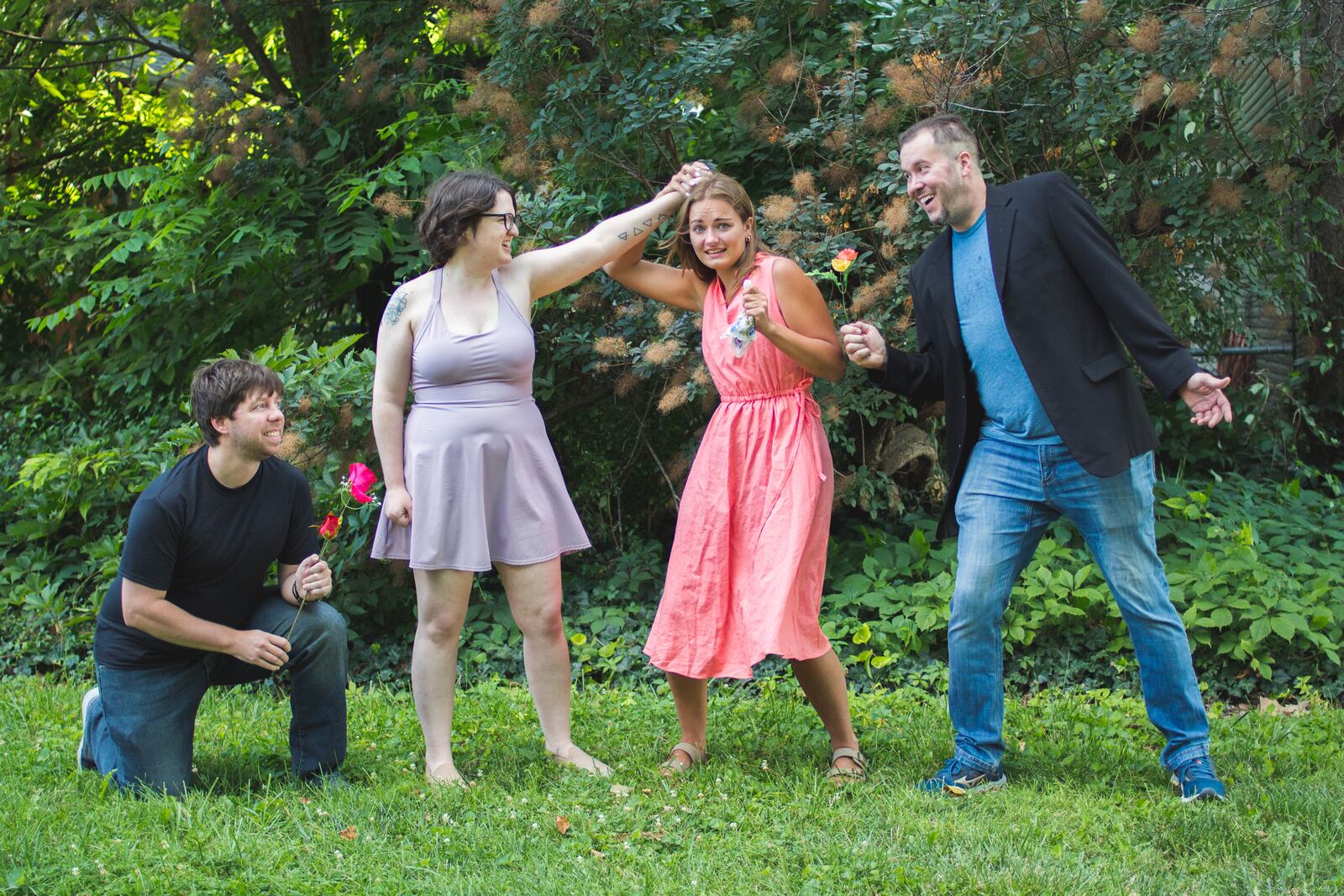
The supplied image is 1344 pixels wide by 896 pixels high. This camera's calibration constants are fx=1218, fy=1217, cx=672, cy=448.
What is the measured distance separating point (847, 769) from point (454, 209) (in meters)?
2.22

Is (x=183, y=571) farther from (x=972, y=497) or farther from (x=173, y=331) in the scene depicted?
(x=173, y=331)

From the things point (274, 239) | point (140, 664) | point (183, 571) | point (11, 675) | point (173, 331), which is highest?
point (274, 239)

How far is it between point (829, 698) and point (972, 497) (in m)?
0.82

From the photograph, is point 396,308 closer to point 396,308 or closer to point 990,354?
point 396,308

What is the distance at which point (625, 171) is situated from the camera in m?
5.67

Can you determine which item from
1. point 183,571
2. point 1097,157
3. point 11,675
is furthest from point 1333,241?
point 11,675

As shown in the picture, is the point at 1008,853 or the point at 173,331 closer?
the point at 1008,853

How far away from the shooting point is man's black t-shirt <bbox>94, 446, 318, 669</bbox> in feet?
12.4

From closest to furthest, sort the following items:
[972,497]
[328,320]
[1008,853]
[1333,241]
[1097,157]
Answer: [1008,853] < [972,497] < [1097,157] < [1333,241] < [328,320]

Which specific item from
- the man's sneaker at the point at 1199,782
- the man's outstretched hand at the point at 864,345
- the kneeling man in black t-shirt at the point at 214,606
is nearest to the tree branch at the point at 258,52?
the kneeling man in black t-shirt at the point at 214,606

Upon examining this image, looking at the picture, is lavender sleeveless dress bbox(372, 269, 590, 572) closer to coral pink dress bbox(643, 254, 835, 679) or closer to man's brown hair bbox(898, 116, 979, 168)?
coral pink dress bbox(643, 254, 835, 679)

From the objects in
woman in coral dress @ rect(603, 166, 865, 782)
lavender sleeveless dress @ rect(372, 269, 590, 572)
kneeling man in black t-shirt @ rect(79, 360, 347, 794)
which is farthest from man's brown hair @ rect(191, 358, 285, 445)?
woman in coral dress @ rect(603, 166, 865, 782)

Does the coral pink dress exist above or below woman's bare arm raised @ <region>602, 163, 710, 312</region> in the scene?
below

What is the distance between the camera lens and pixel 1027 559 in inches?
152
